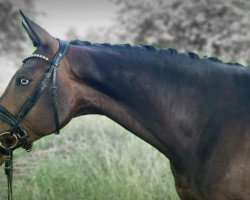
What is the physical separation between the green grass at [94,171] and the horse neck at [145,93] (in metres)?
2.27

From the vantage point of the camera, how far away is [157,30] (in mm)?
25406

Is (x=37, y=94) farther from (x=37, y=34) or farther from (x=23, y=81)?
(x=37, y=34)

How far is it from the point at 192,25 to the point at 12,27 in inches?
386

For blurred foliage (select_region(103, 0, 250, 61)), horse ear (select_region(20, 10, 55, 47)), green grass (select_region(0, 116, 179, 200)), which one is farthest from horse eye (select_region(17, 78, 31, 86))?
blurred foliage (select_region(103, 0, 250, 61))

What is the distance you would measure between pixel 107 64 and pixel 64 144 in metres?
4.86

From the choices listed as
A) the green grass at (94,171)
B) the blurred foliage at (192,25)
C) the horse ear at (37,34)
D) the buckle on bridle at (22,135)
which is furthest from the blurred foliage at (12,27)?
the buckle on bridle at (22,135)

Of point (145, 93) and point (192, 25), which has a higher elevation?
point (192, 25)

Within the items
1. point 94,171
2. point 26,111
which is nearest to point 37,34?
point 26,111

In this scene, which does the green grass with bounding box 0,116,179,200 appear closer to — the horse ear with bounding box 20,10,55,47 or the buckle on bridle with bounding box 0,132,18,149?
the buckle on bridle with bounding box 0,132,18,149

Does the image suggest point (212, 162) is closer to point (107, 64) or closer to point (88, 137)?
point (107, 64)

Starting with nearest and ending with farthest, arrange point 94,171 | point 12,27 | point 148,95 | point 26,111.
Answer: point 26,111
point 148,95
point 94,171
point 12,27

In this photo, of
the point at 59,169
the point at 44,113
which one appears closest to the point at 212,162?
the point at 44,113

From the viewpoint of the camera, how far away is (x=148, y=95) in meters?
3.22

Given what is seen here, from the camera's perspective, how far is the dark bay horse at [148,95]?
3115 millimetres
